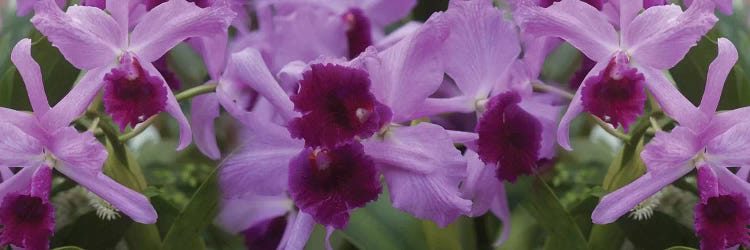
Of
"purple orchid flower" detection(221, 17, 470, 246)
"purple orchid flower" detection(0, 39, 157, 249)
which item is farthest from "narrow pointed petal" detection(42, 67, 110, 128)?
"purple orchid flower" detection(221, 17, 470, 246)

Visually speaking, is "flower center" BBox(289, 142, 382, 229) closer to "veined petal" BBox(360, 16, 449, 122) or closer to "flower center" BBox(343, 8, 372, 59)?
"veined petal" BBox(360, 16, 449, 122)

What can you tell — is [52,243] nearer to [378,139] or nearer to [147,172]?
[147,172]

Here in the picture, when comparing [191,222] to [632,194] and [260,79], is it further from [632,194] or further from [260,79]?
[632,194]

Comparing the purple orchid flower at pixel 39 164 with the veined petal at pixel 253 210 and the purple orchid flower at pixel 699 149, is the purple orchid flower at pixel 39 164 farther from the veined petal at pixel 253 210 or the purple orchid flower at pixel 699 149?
the purple orchid flower at pixel 699 149

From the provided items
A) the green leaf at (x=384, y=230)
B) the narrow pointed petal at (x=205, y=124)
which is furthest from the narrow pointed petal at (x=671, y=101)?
the narrow pointed petal at (x=205, y=124)

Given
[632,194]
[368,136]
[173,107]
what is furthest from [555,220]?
[173,107]

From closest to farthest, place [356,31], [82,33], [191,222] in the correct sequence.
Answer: [82,33], [191,222], [356,31]

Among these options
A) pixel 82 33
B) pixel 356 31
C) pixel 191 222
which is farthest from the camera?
pixel 356 31
